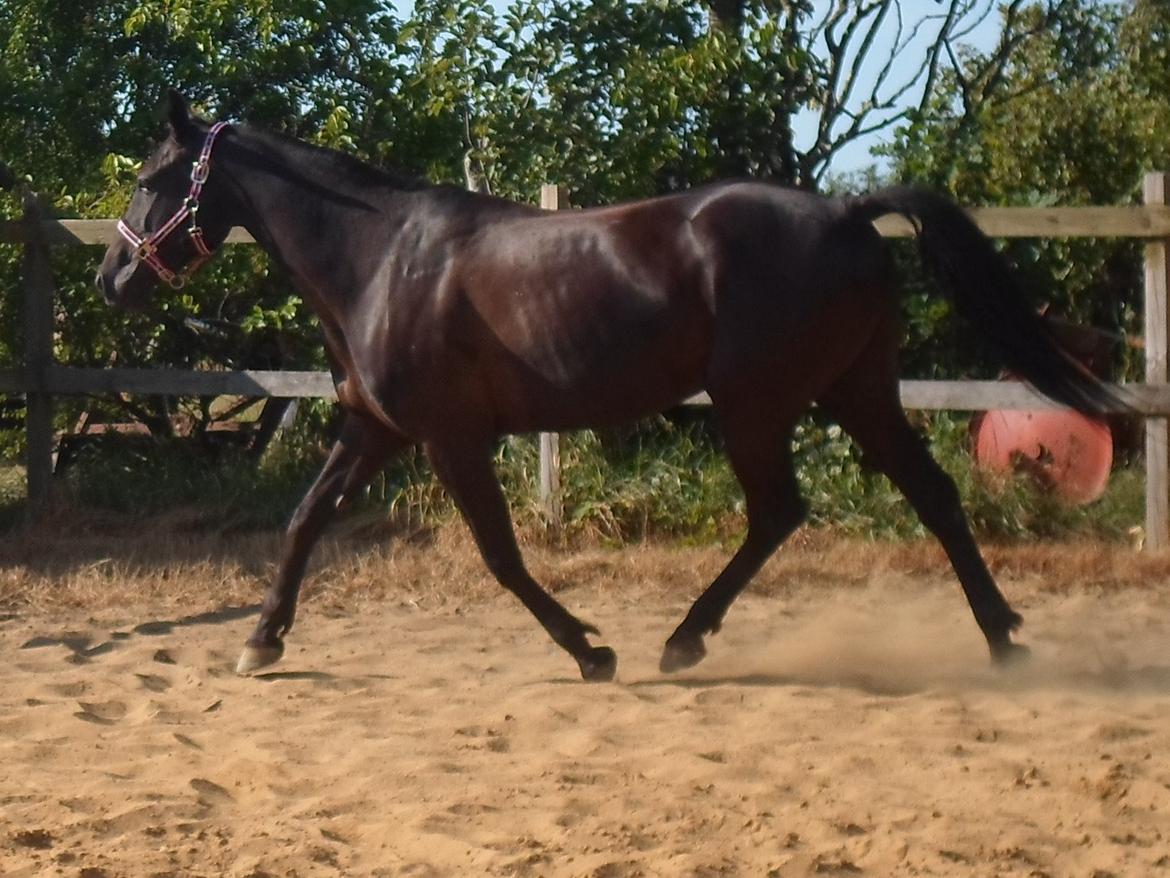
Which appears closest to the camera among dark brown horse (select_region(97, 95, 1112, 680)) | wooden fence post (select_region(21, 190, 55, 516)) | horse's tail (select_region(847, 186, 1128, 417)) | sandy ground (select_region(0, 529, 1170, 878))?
sandy ground (select_region(0, 529, 1170, 878))

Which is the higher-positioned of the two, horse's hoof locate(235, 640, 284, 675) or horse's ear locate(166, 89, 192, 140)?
horse's ear locate(166, 89, 192, 140)

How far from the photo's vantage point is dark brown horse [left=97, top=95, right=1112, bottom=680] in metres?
5.25

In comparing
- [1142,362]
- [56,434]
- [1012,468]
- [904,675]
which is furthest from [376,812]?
[56,434]

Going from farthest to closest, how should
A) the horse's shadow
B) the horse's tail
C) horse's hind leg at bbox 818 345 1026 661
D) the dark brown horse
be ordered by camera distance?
the horse's shadow, horse's hind leg at bbox 818 345 1026 661, the horse's tail, the dark brown horse

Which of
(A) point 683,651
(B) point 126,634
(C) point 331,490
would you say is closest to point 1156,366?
(A) point 683,651

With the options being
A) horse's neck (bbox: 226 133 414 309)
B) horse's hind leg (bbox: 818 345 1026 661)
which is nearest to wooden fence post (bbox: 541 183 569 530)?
horse's neck (bbox: 226 133 414 309)

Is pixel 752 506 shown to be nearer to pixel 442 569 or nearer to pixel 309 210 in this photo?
pixel 309 210

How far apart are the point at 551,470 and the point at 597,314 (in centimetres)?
278

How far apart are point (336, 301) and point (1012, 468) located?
12.8 feet

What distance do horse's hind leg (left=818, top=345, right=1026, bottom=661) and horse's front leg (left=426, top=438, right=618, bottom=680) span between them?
114 cm

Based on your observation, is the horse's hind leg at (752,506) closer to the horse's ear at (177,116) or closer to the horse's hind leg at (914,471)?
the horse's hind leg at (914,471)

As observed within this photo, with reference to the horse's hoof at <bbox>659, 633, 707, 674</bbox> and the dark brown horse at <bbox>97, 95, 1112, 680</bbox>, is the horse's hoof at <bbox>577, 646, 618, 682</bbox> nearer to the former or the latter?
the dark brown horse at <bbox>97, 95, 1112, 680</bbox>

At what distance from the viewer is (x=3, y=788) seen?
13.4ft

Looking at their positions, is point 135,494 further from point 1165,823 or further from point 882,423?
point 1165,823
